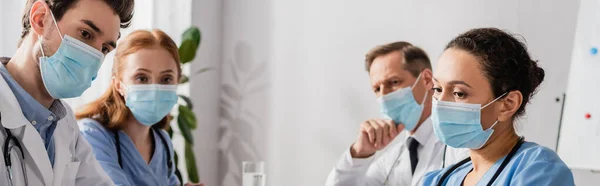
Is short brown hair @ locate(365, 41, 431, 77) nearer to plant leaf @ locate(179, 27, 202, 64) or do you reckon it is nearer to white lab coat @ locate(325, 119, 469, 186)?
white lab coat @ locate(325, 119, 469, 186)

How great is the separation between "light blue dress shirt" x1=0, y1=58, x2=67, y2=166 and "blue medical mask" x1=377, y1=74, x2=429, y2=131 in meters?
1.18

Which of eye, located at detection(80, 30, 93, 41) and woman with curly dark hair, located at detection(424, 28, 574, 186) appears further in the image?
eye, located at detection(80, 30, 93, 41)

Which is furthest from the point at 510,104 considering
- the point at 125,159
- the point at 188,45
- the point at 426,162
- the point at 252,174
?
the point at 188,45

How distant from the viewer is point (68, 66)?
140 centimetres

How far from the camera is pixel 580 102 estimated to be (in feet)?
7.34

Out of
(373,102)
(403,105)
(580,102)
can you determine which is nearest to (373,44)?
(373,102)

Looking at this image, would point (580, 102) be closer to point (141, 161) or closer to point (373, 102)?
point (373, 102)

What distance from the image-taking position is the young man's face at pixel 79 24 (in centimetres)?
138

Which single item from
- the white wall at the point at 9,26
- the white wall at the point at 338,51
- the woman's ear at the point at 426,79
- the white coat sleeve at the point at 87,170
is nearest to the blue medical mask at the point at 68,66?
the white coat sleeve at the point at 87,170

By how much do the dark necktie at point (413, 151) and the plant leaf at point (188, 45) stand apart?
1.29 m

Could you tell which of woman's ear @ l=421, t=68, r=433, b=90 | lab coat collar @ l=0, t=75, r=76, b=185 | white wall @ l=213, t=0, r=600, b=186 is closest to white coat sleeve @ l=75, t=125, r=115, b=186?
lab coat collar @ l=0, t=75, r=76, b=185

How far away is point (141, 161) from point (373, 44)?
139 centimetres

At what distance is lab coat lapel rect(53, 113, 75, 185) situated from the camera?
147 cm

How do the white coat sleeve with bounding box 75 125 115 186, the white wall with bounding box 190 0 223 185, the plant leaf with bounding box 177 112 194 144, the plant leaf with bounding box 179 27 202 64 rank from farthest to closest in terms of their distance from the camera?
the white wall with bounding box 190 0 223 185, the plant leaf with bounding box 177 112 194 144, the plant leaf with bounding box 179 27 202 64, the white coat sleeve with bounding box 75 125 115 186
